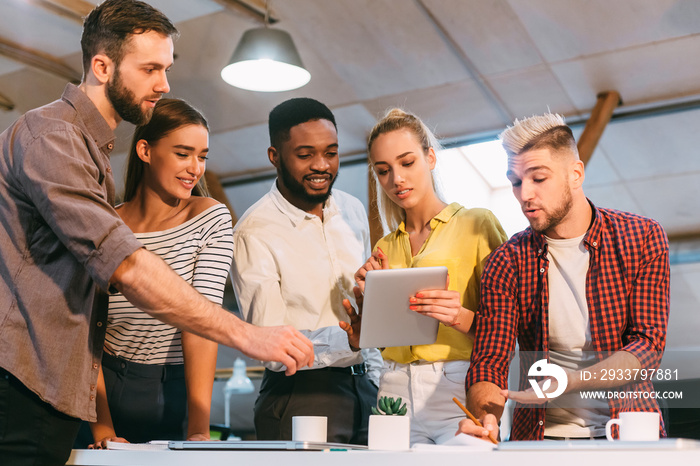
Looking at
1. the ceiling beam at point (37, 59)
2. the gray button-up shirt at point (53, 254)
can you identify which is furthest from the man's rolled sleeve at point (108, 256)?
the ceiling beam at point (37, 59)

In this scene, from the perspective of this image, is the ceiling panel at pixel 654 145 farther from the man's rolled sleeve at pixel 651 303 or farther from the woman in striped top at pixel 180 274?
A: the woman in striped top at pixel 180 274

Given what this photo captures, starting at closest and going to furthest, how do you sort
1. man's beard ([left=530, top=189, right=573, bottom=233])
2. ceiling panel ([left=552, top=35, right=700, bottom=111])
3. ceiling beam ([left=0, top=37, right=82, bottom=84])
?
man's beard ([left=530, top=189, right=573, bottom=233])
ceiling panel ([left=552, top=35, right=700, bottom=111])
ceiling beam ([left=0, top=37, right=82, bottom=84])

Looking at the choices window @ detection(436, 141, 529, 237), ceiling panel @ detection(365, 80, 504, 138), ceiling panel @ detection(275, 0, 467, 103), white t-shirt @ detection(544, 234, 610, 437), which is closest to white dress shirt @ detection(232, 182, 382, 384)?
white t-shirt @ detection(544, 234, 610, 437)

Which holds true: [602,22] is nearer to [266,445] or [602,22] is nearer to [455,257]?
[455,257]

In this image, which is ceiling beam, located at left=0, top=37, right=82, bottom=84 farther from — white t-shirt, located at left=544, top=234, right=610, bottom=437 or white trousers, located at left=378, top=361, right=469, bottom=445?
white t-shirt, located at left=544, top=234, right=610, bottom=437

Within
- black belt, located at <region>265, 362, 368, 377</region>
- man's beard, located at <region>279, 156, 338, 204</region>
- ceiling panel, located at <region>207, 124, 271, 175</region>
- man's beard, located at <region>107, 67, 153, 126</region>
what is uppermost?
Answer: ceiling panel, located at <region>207, 124, 271, 175</region>

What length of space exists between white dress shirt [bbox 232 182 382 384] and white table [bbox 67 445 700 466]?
93 cm

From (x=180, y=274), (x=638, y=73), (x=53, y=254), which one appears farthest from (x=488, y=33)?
(x=53, y=254)

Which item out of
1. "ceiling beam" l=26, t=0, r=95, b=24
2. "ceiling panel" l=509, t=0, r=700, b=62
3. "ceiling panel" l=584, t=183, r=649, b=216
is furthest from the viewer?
"ceiling panel" l=584, t=183, r=649, b=216

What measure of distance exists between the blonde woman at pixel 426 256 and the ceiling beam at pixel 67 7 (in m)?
5.02

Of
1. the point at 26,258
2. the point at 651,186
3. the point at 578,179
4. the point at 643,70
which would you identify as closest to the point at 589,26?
the point at 643,70

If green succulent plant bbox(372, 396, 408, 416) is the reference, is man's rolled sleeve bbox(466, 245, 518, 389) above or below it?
above

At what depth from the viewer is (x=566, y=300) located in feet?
7.73

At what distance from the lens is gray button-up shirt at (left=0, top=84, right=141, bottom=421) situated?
5.78 feet
